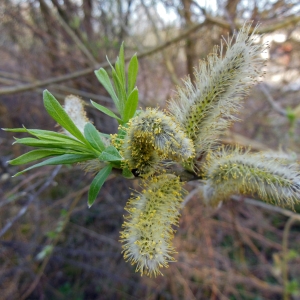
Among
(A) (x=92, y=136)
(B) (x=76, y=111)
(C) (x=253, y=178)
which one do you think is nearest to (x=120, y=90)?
(A) (x=92, y=136)

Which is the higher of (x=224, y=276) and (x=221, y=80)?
(x=221, y=80)

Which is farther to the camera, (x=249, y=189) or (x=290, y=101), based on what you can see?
(x=290, y=101)

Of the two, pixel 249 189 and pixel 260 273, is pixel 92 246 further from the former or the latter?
pixel 249 189

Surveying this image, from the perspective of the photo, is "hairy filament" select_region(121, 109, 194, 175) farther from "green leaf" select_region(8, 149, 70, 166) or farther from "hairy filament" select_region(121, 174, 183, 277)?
"green leaf" select_region(8, 149, 70, 166)

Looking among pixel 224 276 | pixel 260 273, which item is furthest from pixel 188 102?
pixel 260 273

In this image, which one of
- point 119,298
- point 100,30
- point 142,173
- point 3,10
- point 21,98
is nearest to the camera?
point 142,173

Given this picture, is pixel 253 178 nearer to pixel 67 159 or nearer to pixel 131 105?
pixel 131 105

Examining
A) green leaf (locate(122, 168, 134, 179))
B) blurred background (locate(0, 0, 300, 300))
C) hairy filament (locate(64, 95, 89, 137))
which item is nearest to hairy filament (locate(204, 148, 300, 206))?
green leaf (locate(122, 168, 134, 179))
